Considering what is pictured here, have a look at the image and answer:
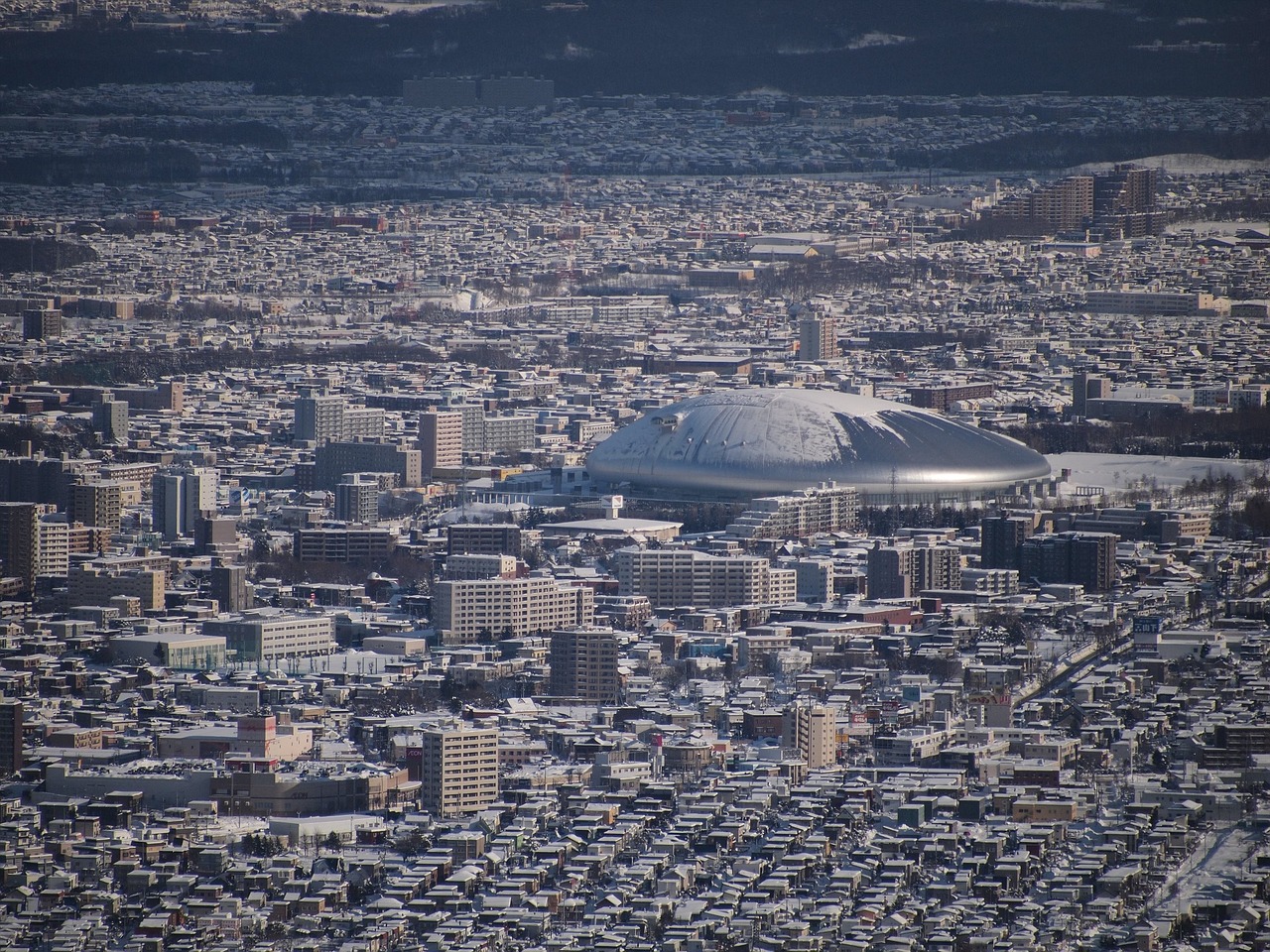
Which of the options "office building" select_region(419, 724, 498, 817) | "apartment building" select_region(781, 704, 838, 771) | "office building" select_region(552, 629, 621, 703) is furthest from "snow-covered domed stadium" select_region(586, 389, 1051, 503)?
"office building" select_region(419, 724, 498, 817)

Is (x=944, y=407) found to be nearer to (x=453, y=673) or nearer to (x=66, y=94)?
(x=453, y=673)

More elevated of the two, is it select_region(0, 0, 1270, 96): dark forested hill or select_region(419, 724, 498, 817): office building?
select_region(0, 0, 1270, 96): dark forested hill

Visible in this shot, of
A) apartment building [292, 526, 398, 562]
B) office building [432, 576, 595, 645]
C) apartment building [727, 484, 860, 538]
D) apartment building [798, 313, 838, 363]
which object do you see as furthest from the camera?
apartment building [798, 313, 838, 363]

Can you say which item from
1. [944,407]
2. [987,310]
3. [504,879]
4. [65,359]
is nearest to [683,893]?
[504,879]

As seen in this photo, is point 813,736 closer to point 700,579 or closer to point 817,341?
point 700,579

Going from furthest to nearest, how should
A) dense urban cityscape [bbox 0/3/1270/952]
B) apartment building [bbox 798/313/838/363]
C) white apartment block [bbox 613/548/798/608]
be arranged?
apartment building [bbox 798/313/838/363], white apartment block [bbox 613/548/798/608], dense urban cityscape [bbox 0/3/1270/952]

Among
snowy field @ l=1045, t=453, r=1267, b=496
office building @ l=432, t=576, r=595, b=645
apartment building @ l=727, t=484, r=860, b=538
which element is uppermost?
snowy field @ l=1045, t=453, r=1267, b=496

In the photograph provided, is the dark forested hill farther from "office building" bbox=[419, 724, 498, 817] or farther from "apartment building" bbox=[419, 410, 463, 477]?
"office building" bbox=[419, 724, 498, 817]
